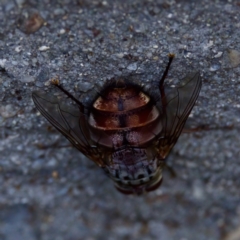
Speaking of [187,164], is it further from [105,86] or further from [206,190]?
[105,86]

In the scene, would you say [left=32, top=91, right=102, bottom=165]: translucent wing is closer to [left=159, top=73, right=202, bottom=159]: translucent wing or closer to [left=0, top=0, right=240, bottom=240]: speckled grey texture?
[left=0, top=0, right=240, bottom=240]: speckled grey texture

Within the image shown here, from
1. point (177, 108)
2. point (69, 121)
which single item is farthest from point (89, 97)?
point (177, 108)

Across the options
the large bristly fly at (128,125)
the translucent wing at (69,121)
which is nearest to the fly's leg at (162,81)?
the large bristly fly at (128,125)

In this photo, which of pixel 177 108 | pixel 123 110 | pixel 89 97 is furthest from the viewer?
pixel 89 97

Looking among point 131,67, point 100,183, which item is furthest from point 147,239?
point 131,67

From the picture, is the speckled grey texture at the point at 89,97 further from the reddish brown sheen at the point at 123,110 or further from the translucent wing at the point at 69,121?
the reddish brown sheen at the point at 123,110

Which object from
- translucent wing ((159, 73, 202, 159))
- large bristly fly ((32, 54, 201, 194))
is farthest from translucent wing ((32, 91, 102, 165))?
translucent wing ((159, 73, 202, 159))

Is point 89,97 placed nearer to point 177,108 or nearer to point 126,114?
point 126,114
